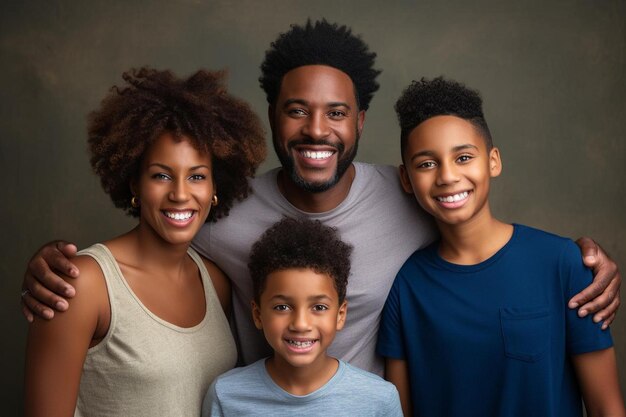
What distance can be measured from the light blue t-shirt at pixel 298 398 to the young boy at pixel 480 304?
280 mm

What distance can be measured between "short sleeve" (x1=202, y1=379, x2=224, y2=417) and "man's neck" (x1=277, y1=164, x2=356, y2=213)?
2.77ft

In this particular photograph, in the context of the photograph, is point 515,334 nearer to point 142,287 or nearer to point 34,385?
point 142,287

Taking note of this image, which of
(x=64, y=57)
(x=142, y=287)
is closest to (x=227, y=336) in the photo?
(x=142, y=287)

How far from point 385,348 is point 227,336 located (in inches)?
24.9

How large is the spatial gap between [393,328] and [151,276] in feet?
3.20

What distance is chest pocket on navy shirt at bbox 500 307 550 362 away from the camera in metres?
3.08

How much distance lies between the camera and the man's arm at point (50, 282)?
281cm

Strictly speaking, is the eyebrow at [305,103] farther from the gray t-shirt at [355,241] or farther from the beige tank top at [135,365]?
the beige tank top at [135,365]

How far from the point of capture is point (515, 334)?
3088 millimetres

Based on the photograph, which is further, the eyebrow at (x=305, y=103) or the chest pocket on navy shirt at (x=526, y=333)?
the eyebrow at (x=305, y=103)

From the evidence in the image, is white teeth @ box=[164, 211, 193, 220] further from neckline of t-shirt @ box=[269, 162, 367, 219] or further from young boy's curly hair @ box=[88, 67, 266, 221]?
neckline of t-shirt @ box=[269, 162, 367, 219]

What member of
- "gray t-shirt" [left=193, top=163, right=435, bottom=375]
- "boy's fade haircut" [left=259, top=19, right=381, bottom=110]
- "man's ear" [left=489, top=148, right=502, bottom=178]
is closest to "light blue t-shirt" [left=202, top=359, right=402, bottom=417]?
"gray t-shirt" [left=193, top=163, right=435, bottom=375]

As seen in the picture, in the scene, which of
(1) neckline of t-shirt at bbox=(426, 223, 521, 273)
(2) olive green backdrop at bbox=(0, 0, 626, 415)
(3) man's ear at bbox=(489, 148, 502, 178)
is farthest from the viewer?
(2) olive green backdrop at bbox=(0, 0, 626, 415)

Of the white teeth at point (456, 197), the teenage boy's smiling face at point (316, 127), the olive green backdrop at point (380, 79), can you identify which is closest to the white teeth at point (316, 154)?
the teenage boy's smiling face at point (316, 127)
